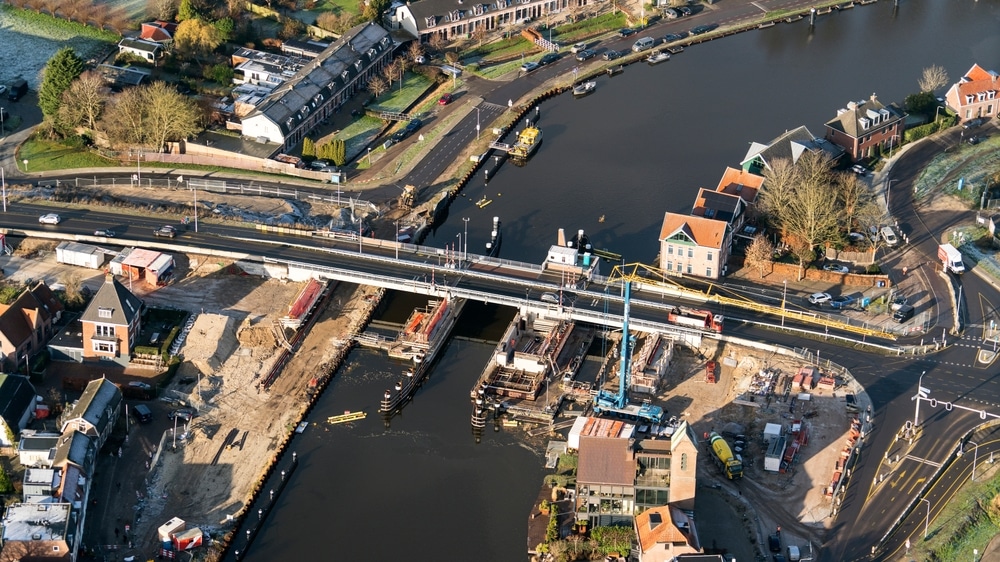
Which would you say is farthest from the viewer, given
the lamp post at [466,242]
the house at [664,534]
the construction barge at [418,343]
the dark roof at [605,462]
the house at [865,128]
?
the house at [865,128]

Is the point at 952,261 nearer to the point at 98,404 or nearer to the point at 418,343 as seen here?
the point at 418,343

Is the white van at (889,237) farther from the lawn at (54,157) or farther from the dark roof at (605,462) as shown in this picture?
the lawn at (54,157)

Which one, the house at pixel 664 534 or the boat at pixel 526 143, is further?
the boat at pixel 526 143

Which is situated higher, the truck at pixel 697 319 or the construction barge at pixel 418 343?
the truck at pixel 697 319

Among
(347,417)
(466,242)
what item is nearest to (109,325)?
(347,417)

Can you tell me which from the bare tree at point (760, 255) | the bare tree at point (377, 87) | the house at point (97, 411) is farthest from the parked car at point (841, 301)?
the bare tree at point (377, 87)

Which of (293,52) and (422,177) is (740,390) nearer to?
(422,177)

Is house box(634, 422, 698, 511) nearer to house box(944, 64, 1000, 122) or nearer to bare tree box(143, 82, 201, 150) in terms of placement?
bare tree box(143, 82, 201, 150)
